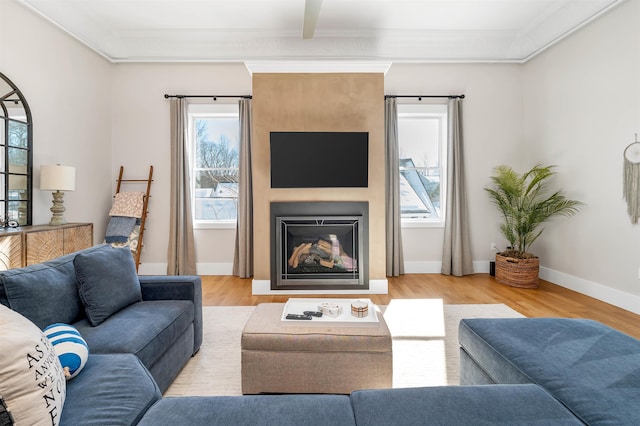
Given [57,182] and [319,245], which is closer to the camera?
[57,182]

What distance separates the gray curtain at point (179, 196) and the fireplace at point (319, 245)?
1.56 metres

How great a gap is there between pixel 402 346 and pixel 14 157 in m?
4.04

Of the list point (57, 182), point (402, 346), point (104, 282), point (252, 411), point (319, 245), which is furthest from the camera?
point (319, 245)

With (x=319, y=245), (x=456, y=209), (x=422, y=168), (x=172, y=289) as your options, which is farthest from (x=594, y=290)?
(x=172, y=289)

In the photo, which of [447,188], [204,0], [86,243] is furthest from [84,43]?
[447,188]

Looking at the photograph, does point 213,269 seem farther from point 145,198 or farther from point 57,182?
point 57,182

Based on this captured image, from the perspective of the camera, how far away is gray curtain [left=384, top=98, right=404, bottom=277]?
4660 mm

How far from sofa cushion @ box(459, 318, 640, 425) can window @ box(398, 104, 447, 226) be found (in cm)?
334

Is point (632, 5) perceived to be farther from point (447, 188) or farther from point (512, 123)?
point (447, 188)

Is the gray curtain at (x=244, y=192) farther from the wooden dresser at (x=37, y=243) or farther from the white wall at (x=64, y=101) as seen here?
the white wall at (x=64, y=101)

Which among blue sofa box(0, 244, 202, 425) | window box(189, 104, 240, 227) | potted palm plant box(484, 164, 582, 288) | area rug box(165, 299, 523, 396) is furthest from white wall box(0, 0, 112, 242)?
potted palm plant box(484, 164, 582, 288)

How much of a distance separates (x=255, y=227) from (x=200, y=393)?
2.24 m

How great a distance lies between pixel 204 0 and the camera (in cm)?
375

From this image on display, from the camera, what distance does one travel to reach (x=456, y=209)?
15.5 ft
